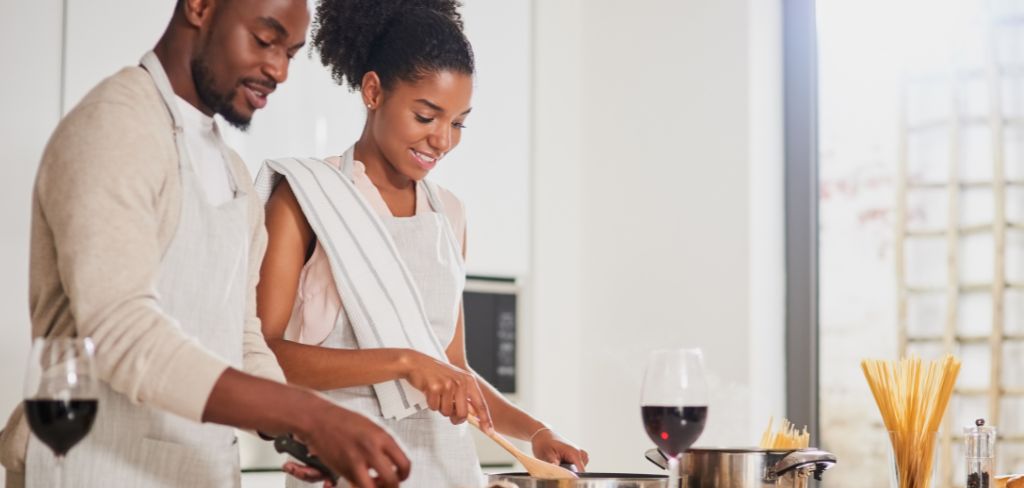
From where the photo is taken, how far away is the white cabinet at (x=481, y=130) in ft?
8.46

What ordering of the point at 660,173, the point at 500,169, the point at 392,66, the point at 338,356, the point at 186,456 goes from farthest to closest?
the point at 660,173 < the point at 500,169 < the point at 392,66 < the point at 338,356 < the point at 186,456

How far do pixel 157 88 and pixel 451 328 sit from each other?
2.14 ft

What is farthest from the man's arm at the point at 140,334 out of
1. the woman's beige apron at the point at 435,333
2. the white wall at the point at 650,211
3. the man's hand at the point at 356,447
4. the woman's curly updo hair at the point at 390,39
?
the white wall at the point at 650,211

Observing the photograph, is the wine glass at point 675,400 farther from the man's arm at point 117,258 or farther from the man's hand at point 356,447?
the man's arm at point 117,258

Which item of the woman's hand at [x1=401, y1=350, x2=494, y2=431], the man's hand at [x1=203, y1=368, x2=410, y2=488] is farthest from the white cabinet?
the man's hand at [x1=203, y1=368, x2=410, y2=488]

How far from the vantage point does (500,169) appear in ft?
9.98

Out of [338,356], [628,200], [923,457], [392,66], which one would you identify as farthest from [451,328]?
[628,200]

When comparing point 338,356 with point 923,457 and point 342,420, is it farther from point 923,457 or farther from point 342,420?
point 923,457

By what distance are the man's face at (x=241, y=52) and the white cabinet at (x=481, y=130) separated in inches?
42.8

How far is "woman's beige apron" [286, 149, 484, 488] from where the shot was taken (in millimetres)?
1710

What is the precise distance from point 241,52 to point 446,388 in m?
0.49

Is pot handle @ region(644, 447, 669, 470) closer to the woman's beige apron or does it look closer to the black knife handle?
the woman's beige apron

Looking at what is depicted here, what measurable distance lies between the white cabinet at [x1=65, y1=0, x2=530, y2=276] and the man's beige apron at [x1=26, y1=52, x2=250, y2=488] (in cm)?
113

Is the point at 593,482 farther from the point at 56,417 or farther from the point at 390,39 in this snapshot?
the point at 390,39
